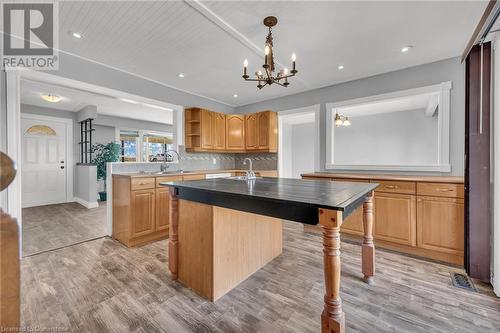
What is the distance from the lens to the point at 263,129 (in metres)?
4.74

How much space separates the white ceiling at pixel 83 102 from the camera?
13.7 ft

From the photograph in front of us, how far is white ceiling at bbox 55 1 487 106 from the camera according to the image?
6.79 ft

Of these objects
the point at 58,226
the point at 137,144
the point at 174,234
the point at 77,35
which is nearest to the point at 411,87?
the point at 174,234

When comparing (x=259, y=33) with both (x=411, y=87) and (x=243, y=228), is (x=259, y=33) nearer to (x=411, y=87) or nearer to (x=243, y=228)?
(x=243, y=228)

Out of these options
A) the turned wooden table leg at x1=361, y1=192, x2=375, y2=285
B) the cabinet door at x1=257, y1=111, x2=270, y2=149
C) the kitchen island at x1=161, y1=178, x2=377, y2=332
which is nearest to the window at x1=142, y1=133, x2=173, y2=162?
the cabinet door at x1=257, y1=111, x2=270, y2=149

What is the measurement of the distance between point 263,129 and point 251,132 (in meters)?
0.32

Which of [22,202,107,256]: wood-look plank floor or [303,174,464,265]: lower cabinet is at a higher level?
[303,174,464,265]: lower cabinet

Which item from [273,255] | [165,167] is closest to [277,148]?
[165,167]

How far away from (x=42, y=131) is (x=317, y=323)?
23.7ft

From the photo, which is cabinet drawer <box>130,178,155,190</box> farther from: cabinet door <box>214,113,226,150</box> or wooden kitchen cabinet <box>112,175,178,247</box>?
cabinet door <box>214,113,226,150</box>

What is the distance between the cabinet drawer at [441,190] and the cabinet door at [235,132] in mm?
3304

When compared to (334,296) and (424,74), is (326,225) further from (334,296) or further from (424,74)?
(424,74)

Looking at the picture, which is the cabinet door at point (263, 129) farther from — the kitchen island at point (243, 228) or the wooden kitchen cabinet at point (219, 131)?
the kitchen island at point (243, 228)
